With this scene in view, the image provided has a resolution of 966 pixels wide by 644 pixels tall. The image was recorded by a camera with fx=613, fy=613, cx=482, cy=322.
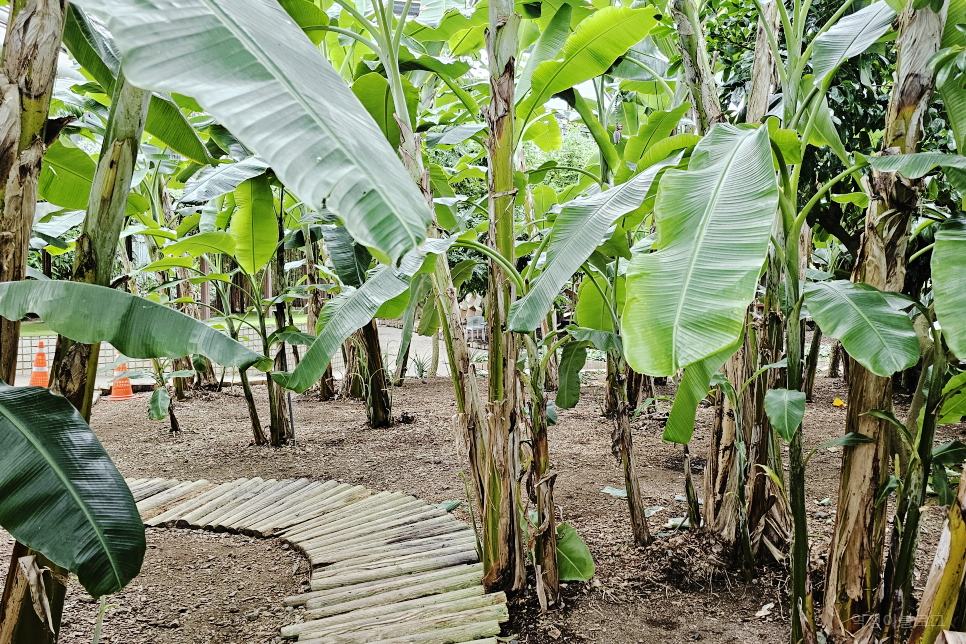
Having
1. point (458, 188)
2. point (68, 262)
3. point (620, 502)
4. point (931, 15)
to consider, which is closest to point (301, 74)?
Result: point (931, 15)

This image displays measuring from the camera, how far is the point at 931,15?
1.42 metres

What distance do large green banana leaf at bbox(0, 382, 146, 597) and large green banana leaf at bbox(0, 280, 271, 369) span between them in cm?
14

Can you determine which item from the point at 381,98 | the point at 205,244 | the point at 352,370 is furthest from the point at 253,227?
the point at 352,370

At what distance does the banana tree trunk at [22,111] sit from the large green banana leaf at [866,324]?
5.52 feet

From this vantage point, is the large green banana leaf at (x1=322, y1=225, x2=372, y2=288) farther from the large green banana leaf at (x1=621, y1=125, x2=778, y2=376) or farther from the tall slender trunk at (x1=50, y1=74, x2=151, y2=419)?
the large green banana leaf at (x1=621, y1=125, x2=778, y2=376)

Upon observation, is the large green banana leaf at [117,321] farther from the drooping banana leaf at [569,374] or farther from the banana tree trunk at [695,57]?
the banana tree trunk at [695,57]

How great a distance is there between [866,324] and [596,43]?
49.6 inches

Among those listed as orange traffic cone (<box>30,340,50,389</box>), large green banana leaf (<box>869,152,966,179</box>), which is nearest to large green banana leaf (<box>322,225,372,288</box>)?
large green banana leaf (<box>869,152,966,179</box>)

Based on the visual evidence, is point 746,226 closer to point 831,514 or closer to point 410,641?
point 410,641

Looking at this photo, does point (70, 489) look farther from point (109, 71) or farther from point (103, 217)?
point (109, 71)

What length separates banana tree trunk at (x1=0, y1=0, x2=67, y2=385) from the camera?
1212mm

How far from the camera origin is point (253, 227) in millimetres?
3359

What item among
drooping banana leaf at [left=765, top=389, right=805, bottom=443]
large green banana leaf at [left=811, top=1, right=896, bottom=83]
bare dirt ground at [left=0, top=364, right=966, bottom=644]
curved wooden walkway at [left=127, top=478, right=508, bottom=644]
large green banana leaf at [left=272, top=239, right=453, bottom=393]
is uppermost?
large green banana leaf at [left=811, top=1, right=896, bottom=83]

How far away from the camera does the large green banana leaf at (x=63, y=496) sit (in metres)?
1.05
